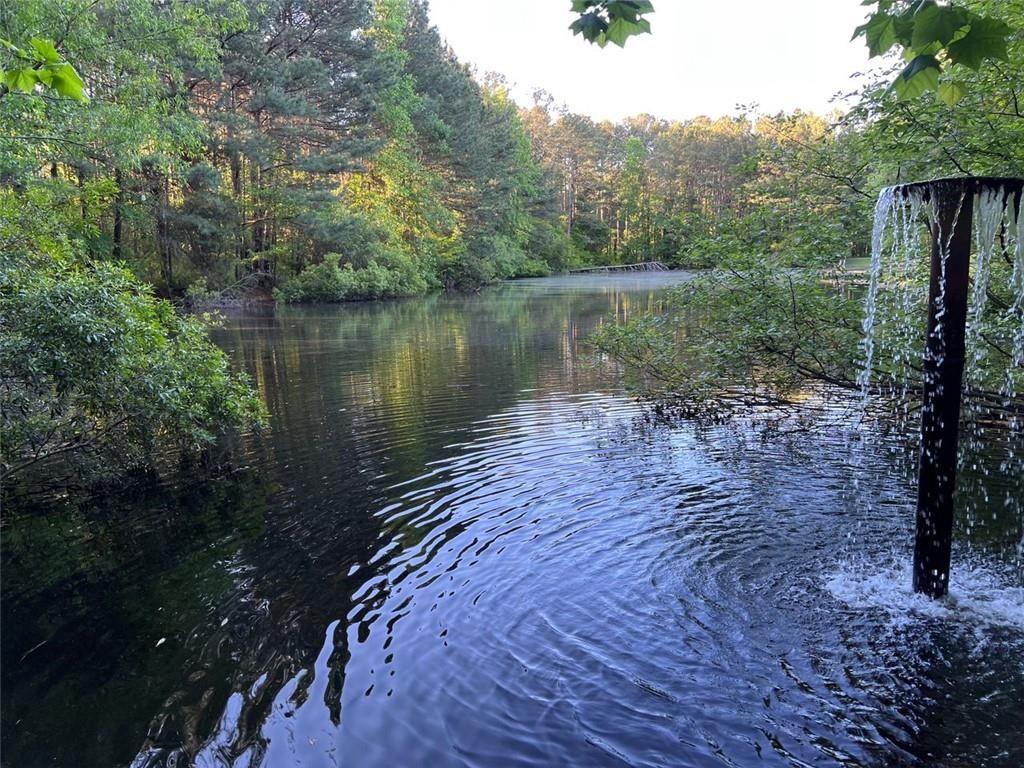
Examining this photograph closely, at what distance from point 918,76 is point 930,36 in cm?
24

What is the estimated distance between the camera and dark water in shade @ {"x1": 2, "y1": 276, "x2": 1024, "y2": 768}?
13.5ft

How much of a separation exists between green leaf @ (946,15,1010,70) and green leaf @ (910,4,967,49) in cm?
5

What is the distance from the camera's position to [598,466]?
9281mm

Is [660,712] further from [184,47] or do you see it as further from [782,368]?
[184,47]

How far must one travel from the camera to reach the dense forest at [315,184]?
768 centimetres

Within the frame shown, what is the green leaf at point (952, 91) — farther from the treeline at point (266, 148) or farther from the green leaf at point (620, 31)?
the treeline at point (266, 148)

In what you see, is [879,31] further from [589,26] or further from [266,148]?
[266,148]

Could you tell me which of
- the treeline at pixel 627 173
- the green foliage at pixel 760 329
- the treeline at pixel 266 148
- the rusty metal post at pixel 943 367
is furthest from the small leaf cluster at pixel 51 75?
the treeline at pixel 627 173

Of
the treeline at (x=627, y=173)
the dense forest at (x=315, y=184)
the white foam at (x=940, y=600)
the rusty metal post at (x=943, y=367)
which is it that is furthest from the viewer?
the treeline at (x=627, y=173)

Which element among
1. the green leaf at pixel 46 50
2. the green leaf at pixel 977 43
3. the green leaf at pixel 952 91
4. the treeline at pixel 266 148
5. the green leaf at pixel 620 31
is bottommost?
the green leaf at pixel 952 91

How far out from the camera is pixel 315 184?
1508 inches

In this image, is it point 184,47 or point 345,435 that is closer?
point 345,435

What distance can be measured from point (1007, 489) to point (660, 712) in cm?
611

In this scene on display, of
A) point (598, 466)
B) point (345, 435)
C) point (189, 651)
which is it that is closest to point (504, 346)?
point (345, 435)
